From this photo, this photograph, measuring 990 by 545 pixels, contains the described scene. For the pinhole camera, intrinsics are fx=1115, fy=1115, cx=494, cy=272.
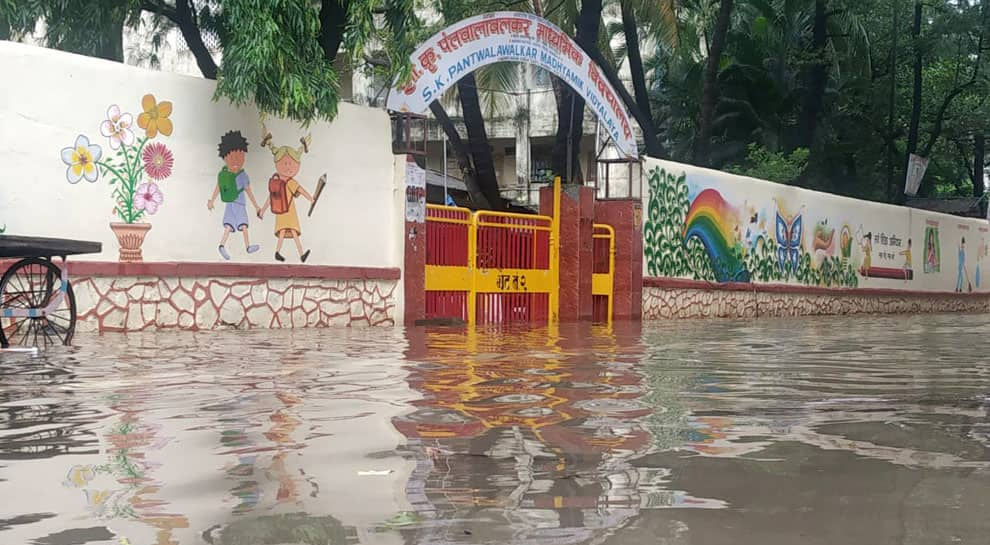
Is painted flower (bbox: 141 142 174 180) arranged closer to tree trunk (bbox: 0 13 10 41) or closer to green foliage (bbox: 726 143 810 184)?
tree trunk (bbox: 0 13 10 41)

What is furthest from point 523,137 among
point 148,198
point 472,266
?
point 148,198

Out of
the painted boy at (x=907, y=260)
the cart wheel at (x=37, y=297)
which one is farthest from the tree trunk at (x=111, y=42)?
the painted boy at (x=907, y=260)

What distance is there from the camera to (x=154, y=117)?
12.3 metres

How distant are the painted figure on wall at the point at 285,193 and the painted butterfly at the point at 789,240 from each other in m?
13.9

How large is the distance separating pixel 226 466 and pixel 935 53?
32933mm

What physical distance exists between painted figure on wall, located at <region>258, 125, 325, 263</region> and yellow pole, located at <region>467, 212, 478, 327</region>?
2819 mm

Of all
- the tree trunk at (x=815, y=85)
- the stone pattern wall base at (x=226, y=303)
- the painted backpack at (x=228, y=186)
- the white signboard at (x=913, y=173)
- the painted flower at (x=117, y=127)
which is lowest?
the stone pattern wall base at (x=226, y=303)

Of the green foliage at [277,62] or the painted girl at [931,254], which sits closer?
the green foliage at [277,62]

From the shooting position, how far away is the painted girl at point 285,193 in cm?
1356

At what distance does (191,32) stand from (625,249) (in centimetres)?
837

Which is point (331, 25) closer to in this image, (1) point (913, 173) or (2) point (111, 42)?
(2) point (111, 42)

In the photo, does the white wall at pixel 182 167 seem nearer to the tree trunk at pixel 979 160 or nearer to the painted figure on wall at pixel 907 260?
the painted figure on wall at pixel 907 260

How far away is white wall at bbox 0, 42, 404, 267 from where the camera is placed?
11.0 m

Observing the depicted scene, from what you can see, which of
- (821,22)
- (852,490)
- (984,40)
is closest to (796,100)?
(821,22)
